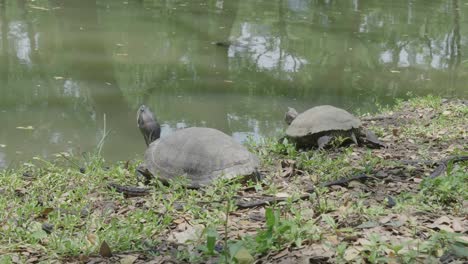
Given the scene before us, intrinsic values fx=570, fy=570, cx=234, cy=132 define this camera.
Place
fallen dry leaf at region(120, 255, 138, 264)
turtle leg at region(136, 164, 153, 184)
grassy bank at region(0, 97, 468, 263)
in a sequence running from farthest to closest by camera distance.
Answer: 1. turtle leg at region(136, 164, 153, 184)
2. fallen dry leaf at region(120, 255, 138, 264)
3. grassy bank at region(0, 97, 468, 263)

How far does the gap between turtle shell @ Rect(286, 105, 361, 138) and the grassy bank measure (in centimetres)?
22

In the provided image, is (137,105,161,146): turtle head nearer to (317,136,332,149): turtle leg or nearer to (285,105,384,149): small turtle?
(285,105,384,149): small turtle

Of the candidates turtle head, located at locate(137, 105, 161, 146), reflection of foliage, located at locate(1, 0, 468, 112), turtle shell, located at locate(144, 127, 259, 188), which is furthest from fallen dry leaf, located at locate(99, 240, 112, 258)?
reflection of foliage, located at locate(1, 0, 468, 112)

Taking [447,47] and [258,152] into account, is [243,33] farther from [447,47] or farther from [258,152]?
[258,152]

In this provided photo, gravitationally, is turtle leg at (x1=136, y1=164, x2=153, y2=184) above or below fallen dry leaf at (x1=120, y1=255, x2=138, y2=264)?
below

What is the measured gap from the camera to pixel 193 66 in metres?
9.72

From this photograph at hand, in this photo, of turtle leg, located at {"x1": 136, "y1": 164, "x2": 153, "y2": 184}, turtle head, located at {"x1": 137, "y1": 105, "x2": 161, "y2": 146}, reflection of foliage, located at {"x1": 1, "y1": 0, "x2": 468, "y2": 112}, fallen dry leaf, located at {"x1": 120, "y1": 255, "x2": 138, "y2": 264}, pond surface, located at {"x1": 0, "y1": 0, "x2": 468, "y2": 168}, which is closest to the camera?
fallen dry leaf, located at {"x1": 120, "y1": 255, "x2": 138, "y2": 264}

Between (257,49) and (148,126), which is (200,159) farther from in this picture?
(257,49)

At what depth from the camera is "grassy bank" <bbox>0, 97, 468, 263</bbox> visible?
9.52 feet

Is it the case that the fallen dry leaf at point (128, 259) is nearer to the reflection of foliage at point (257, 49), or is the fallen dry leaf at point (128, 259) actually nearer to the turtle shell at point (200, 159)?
the turtle shell at point (200, 159)

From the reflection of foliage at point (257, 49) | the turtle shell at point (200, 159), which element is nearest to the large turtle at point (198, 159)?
the turtle shell at point (200, 159)

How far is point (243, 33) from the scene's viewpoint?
13.1 meters

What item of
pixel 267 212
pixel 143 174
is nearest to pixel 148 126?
pixel 143 174

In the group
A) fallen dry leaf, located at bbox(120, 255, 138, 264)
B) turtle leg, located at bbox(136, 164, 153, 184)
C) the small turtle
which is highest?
the small turtle
